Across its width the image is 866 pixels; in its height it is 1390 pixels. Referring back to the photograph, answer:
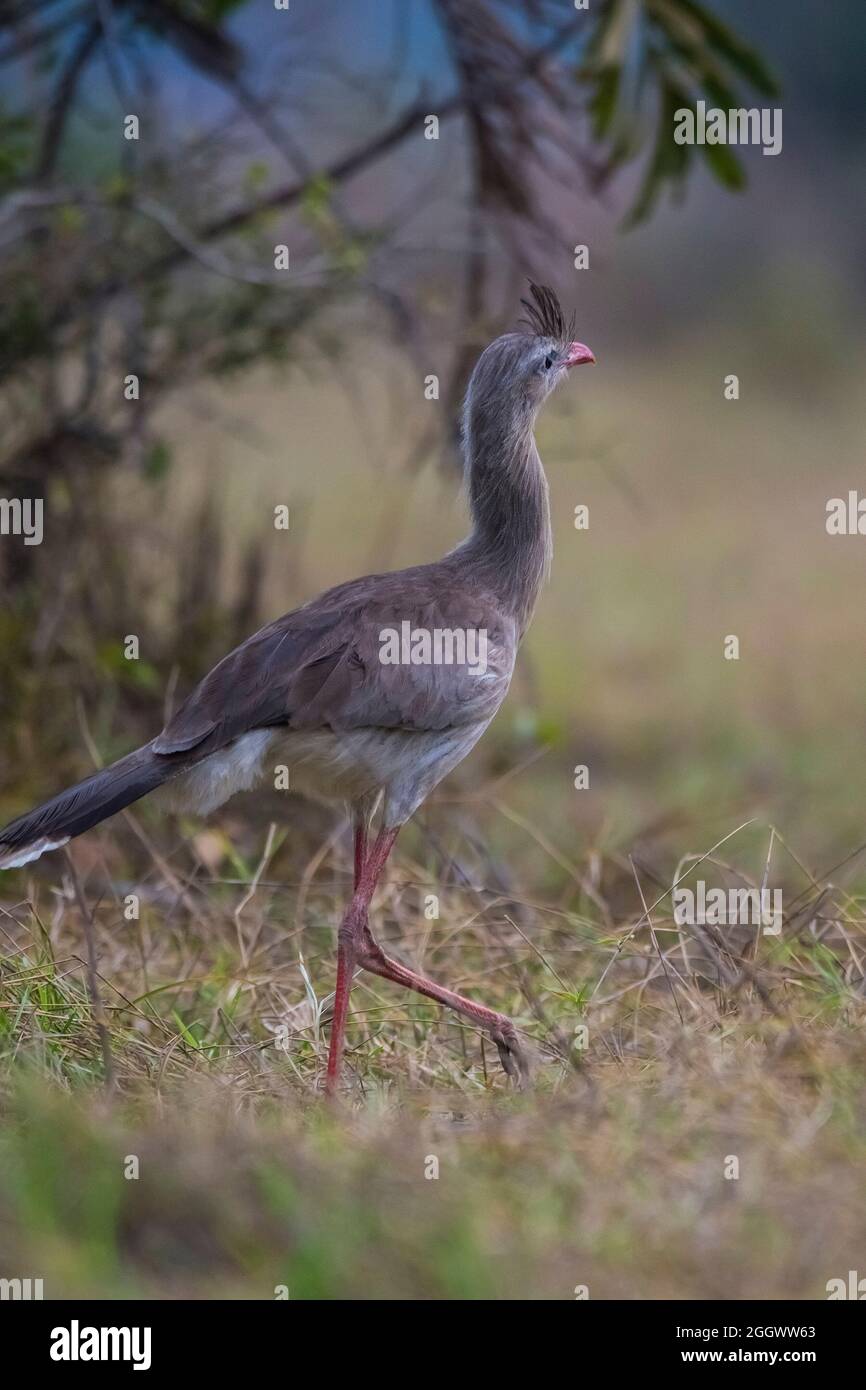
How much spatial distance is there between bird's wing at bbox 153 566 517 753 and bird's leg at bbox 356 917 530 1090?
511 mm

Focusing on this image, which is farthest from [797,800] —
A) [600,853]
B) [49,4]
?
[49,4]

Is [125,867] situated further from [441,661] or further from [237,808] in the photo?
[441,661]

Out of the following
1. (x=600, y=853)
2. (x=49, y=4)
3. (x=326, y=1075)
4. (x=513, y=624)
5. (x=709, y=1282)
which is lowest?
(x=709, y=1282)

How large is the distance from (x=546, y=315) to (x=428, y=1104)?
193cm

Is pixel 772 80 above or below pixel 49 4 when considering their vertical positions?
below

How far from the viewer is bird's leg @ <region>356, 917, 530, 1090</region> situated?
3666 millimetres

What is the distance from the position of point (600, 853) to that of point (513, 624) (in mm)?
889

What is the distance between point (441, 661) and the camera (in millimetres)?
3898

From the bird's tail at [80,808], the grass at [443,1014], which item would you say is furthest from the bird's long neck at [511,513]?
the bird's tail at [80,808]

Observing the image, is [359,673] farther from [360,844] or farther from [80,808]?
[80,808]

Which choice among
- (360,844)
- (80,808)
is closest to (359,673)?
(360,844)

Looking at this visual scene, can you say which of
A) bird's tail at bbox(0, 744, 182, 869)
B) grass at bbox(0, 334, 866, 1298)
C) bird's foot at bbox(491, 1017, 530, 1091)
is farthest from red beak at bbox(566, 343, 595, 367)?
bird's foot at bbox(491, 1017, 530, 1091)

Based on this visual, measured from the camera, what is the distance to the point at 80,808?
145 inches

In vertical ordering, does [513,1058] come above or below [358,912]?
below
